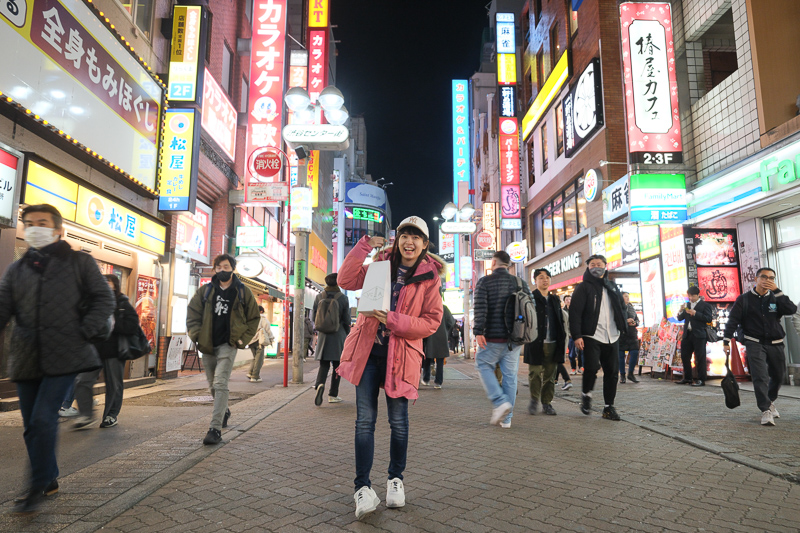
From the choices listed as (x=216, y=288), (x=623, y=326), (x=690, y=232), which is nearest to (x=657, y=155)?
(x=690, y=232)

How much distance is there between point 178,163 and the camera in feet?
39.4

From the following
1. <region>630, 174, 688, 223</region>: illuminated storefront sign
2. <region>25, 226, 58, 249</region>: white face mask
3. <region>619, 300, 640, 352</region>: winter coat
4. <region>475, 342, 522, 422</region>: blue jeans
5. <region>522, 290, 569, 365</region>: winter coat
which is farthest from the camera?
<region>630, 174, 688, 223</region>: illuminated storefront sign

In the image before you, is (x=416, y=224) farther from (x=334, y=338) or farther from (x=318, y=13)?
(x=318, y=13)

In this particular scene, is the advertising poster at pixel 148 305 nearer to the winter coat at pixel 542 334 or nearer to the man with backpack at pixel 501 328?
the man with backpack at pixel 501 328

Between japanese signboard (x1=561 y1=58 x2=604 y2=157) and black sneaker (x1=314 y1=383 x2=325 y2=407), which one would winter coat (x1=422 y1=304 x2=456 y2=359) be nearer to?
black sneaker (x1=314 y1=383 x2=325 y2=407)

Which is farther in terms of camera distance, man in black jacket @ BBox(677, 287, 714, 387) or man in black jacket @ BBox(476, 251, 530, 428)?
man in black jacket @ BBox(677, 287, 714, 387)

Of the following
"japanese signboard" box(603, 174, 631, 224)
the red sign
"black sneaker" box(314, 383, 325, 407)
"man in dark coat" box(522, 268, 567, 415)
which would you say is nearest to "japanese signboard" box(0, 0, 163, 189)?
"black sneaker" box(314, 383, 325, 407)

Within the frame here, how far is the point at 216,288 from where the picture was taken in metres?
5.50

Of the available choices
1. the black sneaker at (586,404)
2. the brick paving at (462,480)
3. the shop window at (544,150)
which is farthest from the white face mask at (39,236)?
the shop window at (544,150)

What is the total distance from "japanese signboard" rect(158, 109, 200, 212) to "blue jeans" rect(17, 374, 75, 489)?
9.16 metres

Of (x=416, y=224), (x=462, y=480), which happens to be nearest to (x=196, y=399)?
(x=462, y=480)

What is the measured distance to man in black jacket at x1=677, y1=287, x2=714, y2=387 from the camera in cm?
1009

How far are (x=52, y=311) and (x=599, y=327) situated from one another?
5.84m

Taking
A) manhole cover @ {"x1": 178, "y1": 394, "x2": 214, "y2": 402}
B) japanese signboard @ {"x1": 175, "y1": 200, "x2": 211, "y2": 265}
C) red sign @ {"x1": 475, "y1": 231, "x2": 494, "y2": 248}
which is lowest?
manhole cover @ {"x1": 178, "y1": 394, "x2": 214, "y2": 402}
